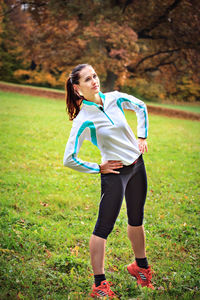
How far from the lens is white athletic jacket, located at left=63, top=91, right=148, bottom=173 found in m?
2.51

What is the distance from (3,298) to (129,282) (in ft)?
4.10

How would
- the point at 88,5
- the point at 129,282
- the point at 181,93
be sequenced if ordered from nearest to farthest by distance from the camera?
the point at 129,282 < the point at 88,5 < the point at 181,93

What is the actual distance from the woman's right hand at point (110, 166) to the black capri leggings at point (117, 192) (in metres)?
0.06

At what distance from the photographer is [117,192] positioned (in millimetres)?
2553

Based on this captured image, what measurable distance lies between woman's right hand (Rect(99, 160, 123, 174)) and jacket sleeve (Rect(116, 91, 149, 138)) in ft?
1.66

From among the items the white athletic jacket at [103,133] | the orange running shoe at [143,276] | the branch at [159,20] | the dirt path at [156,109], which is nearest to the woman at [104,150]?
the white athletic jacket at [103,133]

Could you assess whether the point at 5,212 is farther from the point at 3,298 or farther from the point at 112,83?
the point at 112,83

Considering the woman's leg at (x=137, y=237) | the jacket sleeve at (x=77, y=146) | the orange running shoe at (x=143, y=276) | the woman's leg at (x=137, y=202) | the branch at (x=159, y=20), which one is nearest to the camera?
the jacket sleeve at (x=77, y=146)

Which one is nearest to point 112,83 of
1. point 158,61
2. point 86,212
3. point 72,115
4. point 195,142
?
point 158,61

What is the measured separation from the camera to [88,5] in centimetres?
1873

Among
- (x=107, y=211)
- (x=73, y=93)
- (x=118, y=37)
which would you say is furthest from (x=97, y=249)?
(x=118, y=37)

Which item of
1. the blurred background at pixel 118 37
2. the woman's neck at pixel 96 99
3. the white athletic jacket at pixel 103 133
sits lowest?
the white athletic jacket at pixel 103 133

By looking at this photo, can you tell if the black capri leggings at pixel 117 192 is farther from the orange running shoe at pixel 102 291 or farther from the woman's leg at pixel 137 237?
the orange running shoe at pixel 102 291

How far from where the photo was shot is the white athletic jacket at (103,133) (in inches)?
98.8
